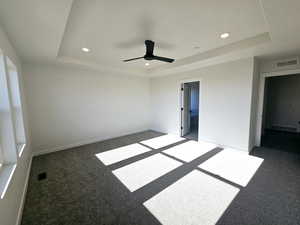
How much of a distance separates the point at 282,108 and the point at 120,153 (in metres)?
6.76

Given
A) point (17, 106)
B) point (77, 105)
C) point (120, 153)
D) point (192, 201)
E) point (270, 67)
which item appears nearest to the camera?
point (192, 201)

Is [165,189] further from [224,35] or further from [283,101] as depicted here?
[283,101]

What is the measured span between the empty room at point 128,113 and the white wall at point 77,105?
31mm

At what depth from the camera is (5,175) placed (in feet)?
5.22

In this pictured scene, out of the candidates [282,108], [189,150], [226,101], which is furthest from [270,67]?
[282,108]

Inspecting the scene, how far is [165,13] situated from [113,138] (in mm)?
4251

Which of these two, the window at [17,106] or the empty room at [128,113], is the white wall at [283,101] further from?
the window at [17,106]

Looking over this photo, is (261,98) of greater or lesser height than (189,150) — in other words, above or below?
above

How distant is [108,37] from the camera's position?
99.6 inches

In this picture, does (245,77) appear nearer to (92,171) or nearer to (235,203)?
(235,203)

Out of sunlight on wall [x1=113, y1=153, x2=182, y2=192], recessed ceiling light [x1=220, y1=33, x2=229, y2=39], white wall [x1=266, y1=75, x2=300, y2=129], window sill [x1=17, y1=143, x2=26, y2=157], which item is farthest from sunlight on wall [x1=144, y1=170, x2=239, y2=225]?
white wall [x1=266, y1=75, x2=300, y2=129]

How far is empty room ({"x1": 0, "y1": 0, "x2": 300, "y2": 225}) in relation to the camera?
1.71 meters

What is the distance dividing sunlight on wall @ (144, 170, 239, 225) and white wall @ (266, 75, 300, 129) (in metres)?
5.04

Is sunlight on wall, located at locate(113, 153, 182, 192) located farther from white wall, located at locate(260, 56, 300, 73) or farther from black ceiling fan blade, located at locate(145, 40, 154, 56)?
white wall, located at locate(260, 56, 300, 73)
